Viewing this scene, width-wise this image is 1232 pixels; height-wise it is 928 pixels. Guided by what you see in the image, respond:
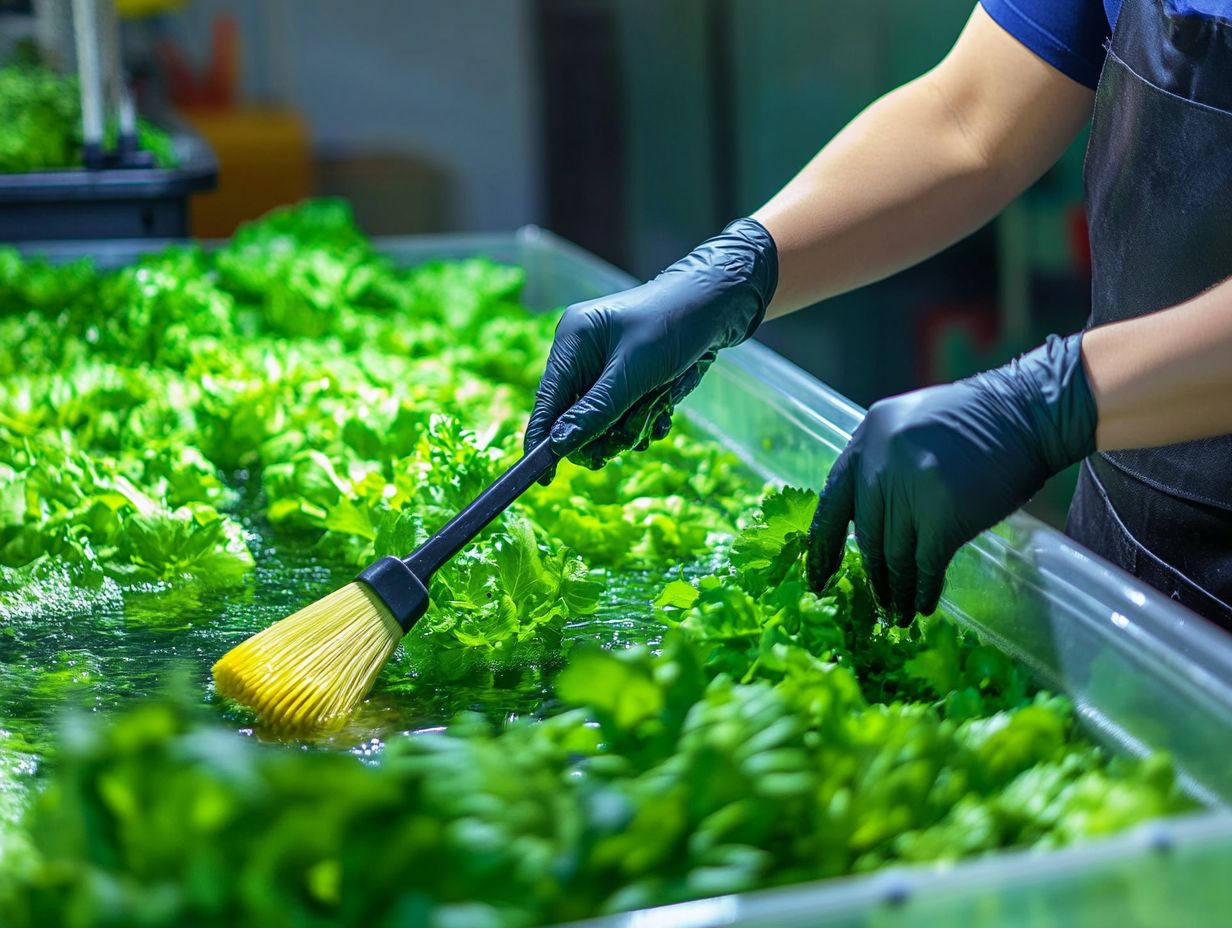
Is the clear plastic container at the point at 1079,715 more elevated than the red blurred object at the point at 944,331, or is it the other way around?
the clear plastic container at the point at 1079,715

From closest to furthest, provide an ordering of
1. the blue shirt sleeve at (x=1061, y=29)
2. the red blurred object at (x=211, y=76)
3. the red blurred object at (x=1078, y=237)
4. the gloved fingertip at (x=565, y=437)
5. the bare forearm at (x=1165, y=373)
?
1. the bare forearm at (x=1165, y=373)
2. the gloved fingertip at (x=565, y=437)
3. the blue shirt sleeve at (x=1061, y=29)
4. the red blurred object at (x=1078, y=237)
5. the red blurred object at (x=211, y=76)

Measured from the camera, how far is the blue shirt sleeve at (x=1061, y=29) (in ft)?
4.61

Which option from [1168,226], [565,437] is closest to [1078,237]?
[1168,226]

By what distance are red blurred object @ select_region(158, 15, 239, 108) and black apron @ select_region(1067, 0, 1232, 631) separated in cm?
469

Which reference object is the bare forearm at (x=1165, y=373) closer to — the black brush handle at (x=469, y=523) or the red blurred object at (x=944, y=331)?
the black brush handle at (x=469, y=523)

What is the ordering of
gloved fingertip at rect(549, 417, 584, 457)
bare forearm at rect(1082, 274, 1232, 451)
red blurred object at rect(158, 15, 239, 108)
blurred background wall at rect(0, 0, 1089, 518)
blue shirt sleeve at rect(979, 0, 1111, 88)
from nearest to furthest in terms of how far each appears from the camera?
1. bare forearm at rect(1082, 274, 1232, 451)
2. gloved fingertip at rect(549, 417, 584, 457)
3. blue shirt sleeve at rect(979, 0, 1111, 88)
4. blurred background wall at rect(0, 0, 1089, 518)
5. red blurred object at rect(158, 15, 239, 108)

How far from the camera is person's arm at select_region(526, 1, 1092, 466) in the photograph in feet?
4.30

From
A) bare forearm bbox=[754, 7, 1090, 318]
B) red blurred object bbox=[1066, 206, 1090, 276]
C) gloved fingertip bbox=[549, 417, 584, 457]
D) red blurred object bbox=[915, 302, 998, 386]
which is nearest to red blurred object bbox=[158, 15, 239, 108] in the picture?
A: red blurred object bbox=[915, 302, 998, 386]

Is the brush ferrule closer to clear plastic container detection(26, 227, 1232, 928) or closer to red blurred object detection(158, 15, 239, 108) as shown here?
clear plastic container detection(26, 227, 1232, 928)

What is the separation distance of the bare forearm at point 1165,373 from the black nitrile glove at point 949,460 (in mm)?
Answer: 16

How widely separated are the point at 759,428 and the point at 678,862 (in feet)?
2.99

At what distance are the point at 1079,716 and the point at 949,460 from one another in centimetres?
21

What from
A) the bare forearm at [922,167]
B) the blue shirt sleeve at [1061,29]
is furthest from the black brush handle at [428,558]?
the blue shirt sleeve at [1061,29]

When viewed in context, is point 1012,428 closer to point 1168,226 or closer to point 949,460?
point 949,460
